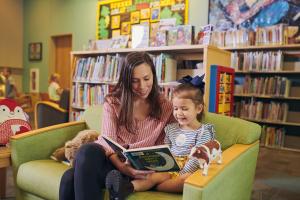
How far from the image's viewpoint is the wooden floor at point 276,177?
7.64 feet

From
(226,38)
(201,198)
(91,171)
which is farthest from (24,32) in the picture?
(201,198)

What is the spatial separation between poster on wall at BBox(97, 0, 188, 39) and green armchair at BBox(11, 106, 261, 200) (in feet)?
11.6

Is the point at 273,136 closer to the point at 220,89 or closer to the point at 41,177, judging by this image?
the point at 220,89

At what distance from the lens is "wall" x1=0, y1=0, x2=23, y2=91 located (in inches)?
286

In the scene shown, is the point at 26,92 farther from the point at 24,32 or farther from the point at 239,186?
the point at 239,186

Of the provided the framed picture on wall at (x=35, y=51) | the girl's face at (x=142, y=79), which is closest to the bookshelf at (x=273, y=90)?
the girl's face at (x=142, y=79)

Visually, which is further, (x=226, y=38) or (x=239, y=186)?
(x=226, y=38)

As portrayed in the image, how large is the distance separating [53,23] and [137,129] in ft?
20.3

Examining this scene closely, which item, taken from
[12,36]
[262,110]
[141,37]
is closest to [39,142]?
[141,37]

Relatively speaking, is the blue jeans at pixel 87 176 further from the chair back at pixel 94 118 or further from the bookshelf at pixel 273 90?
the bookshelf at pixel 273 90

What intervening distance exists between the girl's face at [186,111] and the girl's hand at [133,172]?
1.09 ft

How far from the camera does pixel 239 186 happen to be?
4.74 ft

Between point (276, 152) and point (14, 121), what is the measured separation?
10.6 ft

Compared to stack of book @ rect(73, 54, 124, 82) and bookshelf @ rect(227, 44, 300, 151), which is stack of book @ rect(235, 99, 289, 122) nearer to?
bookshelf @ rect(227, 44, 300, 151)
